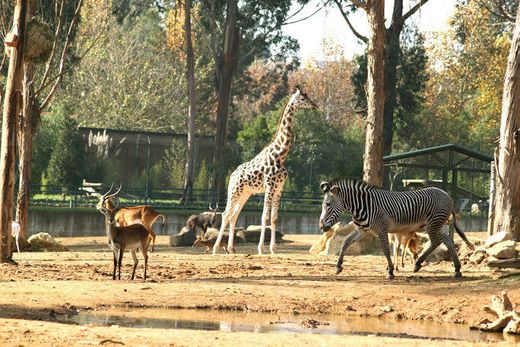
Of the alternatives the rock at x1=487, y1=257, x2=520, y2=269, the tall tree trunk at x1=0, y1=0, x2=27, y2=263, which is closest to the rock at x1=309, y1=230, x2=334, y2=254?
the rock at x1=487, y1=257, x2=520, y2=269

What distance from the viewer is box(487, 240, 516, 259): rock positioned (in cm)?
2195

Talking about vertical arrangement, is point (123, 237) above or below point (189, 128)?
below

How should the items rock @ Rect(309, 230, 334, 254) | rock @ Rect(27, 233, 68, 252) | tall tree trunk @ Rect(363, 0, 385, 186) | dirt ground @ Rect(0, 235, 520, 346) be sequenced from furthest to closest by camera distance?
rock @ Rect(27, 233, 68, 252) < tall tree trunk @ Rect(363, 0, 385, 186) < rock @ Rect(309, 230, 334, 254) < dirt ground @ Rect(0, 235, 520, 346)

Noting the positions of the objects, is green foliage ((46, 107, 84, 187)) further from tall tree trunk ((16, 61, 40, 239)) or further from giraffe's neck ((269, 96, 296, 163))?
giraffe's neck ((269, 96, 296, 163))

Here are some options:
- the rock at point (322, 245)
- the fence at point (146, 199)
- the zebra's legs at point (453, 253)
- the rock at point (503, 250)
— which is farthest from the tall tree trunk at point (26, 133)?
the rock at point (503, 250)

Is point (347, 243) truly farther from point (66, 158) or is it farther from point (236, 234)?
point (66, 158)

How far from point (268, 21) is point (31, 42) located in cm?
3328

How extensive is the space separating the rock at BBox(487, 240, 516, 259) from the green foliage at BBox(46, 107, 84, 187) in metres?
29.2

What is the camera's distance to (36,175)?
167 feet

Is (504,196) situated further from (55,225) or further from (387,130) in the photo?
(387,130)

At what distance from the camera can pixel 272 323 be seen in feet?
52.2

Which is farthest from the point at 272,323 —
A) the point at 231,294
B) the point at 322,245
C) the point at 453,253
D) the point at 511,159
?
the point at 322,245

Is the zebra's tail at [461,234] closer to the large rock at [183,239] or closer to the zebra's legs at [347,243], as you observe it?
the zebra's legs at [347,243]

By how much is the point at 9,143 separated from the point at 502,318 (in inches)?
420
